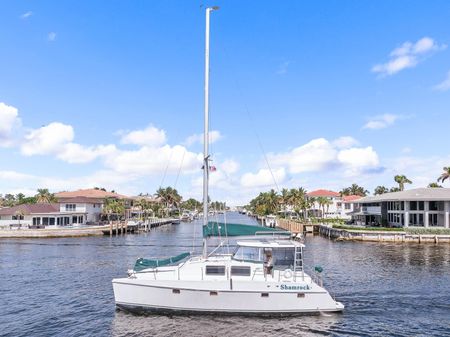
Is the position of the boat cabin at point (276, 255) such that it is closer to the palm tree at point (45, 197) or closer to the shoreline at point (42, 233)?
the shoreline at point (42, 233)

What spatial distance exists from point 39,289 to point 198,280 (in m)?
14.9

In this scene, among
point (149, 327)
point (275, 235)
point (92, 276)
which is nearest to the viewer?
point (149, 327)

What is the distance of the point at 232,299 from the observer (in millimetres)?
20172

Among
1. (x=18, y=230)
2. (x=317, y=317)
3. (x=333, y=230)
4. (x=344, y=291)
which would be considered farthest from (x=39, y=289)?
(x=333, y=230)

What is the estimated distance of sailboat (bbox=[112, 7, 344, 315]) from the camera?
20.1 m

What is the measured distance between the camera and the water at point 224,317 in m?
19.2

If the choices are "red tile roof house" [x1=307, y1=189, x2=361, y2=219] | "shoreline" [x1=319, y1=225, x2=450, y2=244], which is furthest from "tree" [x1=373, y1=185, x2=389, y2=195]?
"shoreline" [x1=319, y1=225, x2=450, y2=244]

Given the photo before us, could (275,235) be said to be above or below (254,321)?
above

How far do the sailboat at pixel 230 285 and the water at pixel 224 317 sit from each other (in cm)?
58

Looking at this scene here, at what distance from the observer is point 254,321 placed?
1981 cm

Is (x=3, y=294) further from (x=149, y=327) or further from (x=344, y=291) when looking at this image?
(x=344, y=291)

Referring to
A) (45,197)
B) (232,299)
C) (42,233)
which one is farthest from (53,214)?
(232,299)

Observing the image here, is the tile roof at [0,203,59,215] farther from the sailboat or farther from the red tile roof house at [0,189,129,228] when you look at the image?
the sailboat

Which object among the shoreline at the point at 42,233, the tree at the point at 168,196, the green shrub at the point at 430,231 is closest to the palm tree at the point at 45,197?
the shoreline at the point at 42,233
